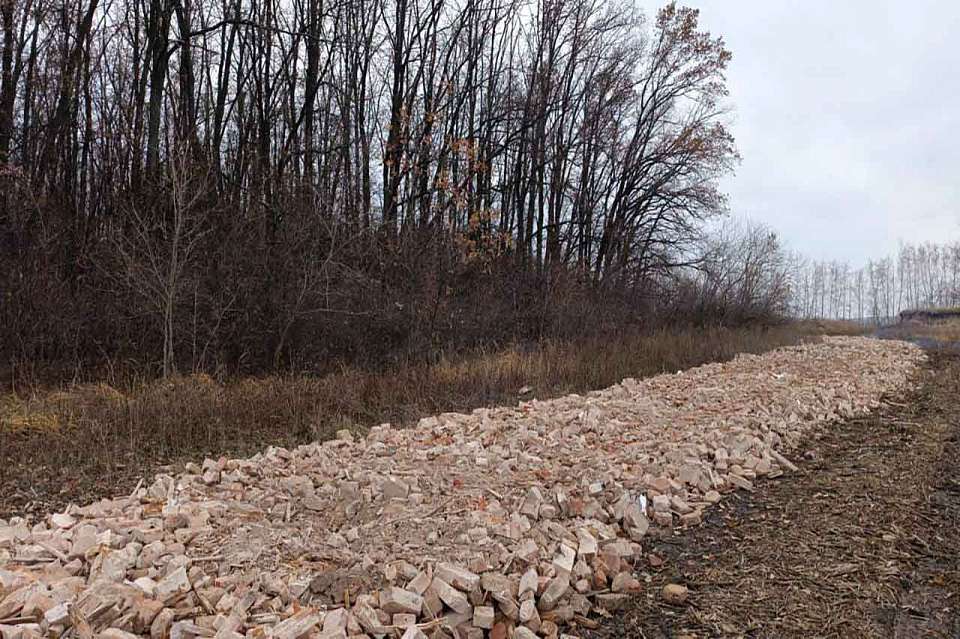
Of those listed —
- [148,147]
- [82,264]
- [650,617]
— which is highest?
[148,147]

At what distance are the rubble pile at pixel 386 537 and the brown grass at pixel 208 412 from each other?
0.96 metres

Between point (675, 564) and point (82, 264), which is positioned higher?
point (82, 264)

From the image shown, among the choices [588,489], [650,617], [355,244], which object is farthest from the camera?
[355,244]

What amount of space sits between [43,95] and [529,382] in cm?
999

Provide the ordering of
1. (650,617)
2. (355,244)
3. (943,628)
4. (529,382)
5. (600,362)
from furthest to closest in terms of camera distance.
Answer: (355,244) < (600,362) < (529,382) < (650,617) < (943,628)

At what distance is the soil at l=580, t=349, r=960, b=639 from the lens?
2869 mm

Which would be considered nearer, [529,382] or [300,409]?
[300,409]

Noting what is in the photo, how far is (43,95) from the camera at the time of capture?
36.4 feet

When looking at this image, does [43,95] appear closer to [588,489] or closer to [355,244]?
[355,244]

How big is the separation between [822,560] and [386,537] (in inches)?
95.0

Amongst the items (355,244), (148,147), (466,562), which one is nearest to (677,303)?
(355,244)

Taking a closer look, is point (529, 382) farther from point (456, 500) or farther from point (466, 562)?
point (466, 562)

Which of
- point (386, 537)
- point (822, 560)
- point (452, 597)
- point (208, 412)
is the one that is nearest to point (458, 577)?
point (452, 597)

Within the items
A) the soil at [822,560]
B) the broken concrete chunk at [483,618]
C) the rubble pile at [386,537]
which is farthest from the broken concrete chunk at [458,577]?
the soil at [822,560]
